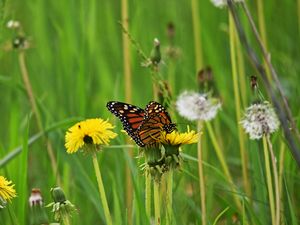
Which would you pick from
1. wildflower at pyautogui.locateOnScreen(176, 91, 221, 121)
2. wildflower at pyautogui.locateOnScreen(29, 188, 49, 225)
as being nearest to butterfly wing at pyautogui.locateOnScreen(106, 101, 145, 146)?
wildflower at pyautogui.locateOnScreen(29, 188, 49, 225)

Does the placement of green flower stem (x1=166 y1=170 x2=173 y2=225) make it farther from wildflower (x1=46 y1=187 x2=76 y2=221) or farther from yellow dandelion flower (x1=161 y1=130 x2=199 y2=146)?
wildflower (x1=46 y1=187 x2=76 y2=221)

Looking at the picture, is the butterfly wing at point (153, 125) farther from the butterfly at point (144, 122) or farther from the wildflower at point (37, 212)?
the wildflower at point (37, 212)

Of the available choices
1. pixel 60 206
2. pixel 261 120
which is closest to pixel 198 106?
pixel 261 120

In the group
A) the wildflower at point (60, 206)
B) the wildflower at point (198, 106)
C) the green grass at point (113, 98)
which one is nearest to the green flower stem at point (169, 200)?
the green grass at point (113, 98)

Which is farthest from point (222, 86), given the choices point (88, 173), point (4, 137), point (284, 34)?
point (4, 137)

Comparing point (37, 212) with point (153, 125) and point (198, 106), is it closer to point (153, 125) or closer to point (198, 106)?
point (153, 125)

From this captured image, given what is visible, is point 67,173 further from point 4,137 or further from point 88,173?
point 4,137
